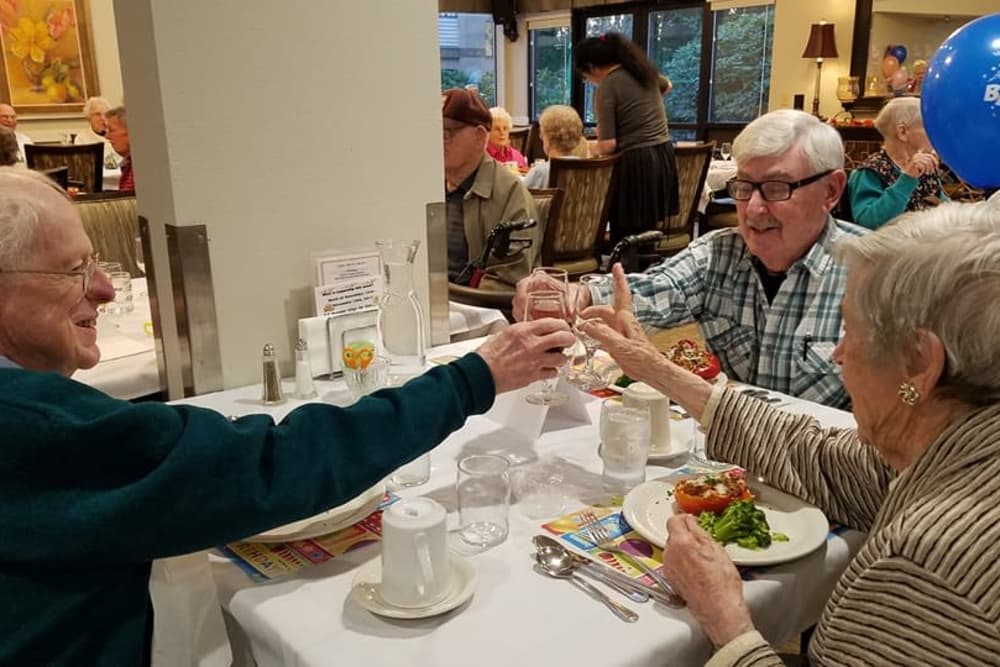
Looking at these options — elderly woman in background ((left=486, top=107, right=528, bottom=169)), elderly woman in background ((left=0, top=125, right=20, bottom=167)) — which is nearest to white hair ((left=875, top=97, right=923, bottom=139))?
elderly woman in background ((left=486, top=107, right=528, bottom=169))

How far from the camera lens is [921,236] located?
40.8 inches

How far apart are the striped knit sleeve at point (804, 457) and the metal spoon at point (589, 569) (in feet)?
1.28

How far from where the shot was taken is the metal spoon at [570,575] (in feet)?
3.42

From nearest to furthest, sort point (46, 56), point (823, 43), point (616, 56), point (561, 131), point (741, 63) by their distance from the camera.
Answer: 1. point (616, 56)
2. point (561, 131)
3. point (46, 56)
4. point (823, 43)
5. point (741, 63)

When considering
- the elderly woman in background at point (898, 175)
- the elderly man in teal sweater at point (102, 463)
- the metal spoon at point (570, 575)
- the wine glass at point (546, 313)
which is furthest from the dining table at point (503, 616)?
the elderly woman in background at point (898, 175)

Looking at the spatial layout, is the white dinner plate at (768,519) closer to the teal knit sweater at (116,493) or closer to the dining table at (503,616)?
the dining table at (503,616)

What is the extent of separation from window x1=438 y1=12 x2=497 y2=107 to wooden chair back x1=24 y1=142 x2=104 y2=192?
242 inches

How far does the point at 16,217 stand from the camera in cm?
110

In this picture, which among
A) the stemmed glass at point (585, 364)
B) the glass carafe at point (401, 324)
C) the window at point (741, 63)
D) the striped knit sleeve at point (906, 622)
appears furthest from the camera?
the window at point (741, 63)

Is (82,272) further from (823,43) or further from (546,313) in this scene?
(823,43)

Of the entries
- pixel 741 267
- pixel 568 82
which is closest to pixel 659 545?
pixel 741 267

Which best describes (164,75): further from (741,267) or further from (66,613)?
(741,267)

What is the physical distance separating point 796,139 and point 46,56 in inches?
297

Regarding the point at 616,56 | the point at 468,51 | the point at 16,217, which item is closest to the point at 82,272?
the point at 16,217
